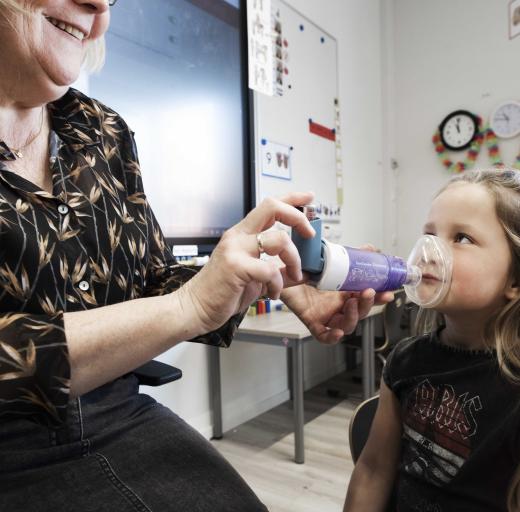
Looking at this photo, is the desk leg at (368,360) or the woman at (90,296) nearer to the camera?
the woman at (90,296)

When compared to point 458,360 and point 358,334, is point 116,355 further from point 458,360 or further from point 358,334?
point 358,334


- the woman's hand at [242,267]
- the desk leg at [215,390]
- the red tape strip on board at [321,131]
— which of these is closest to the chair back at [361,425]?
the woman's hand at [242,267]

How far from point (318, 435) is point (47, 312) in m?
2.07

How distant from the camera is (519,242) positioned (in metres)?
0.85

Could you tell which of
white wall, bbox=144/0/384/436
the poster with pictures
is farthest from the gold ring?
the poster with pictures

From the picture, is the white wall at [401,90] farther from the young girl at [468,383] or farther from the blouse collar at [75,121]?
the blouse collar at [75,121]

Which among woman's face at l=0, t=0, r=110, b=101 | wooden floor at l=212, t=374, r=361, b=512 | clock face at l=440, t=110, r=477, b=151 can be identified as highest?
clock face at l=440, t=110, r=477, b=151

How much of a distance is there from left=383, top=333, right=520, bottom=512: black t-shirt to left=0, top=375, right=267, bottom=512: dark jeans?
0.34 meters

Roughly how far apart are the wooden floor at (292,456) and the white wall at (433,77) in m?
2.02

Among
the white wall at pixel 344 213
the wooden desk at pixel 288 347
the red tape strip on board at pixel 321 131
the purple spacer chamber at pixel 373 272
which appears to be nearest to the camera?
the purple spacer chamber at pixel 373 272

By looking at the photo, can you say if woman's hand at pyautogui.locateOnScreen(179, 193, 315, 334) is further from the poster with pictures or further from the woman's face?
the poster with pictures

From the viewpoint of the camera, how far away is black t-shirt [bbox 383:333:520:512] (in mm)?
809

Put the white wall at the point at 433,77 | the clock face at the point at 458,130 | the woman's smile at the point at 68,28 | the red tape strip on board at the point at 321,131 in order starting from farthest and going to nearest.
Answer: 1. the clock face at the point at 458,130
2. the white wall at the point at 433,77
3. the red tape strip on board at the point at 321,131
4. the woman's smile at the point at 68,28

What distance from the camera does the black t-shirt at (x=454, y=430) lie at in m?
0.81
